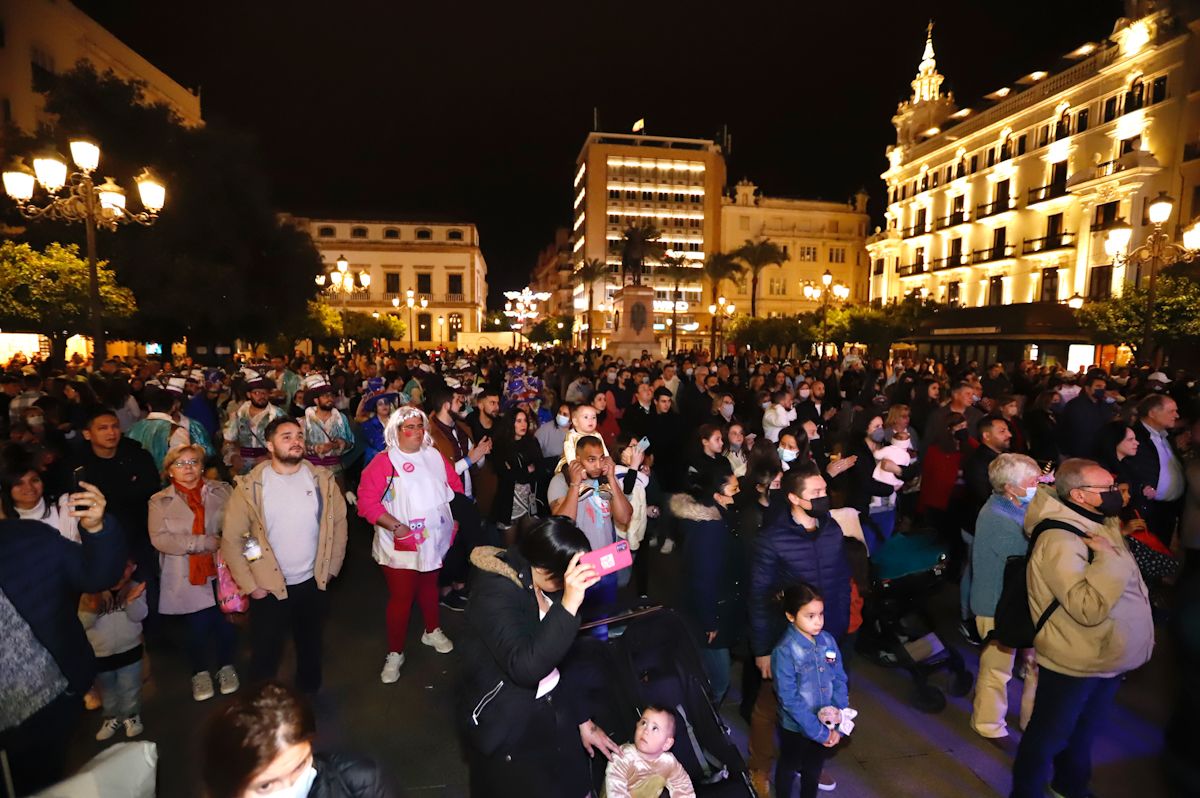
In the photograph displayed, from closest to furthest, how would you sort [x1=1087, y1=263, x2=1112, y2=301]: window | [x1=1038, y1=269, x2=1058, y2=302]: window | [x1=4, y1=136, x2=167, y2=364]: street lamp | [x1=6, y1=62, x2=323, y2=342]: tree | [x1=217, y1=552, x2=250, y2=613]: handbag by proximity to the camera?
[x1=217, y1=552, x2=250, y2=613]: handbag, [x1=4, y1=136, x2=167, y2=364]: street lamp, [x1=6, y1=62, x2=323, y2=342]: tree, [x1=1087, y1=263, x2=1112, y2=301]: window, [x1=1038, y1=269, x2=1058, y2=302]: window

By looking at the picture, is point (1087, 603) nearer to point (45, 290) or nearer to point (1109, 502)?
point (1109, 502)

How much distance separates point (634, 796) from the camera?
8.83ft

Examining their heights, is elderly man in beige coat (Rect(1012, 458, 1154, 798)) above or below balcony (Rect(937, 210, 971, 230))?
below

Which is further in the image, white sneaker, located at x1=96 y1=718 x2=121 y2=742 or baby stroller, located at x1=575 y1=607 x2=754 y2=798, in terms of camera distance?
white sneaker, located at x1=96 y1=718 x2=121 y2=742

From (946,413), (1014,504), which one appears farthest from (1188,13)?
(1014,504)

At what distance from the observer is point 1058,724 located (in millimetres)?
3145

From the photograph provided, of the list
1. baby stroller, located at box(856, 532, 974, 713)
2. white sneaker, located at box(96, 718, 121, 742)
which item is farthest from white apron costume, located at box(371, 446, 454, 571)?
baby stroller, located at box(856, 532, 974, 713)

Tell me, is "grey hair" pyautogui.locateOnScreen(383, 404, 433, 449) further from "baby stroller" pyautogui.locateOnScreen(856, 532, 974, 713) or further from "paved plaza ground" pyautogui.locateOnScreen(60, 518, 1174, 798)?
"baby stroller" pyautogui.locateOnScreen(856, 532, 974, 713)

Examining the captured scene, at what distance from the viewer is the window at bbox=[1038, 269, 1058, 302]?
37031 millimetres

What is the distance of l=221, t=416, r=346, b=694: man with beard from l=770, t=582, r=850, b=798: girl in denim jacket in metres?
2.84

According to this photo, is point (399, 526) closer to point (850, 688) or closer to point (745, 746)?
point (745, 746)

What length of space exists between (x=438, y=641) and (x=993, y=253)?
46.9m

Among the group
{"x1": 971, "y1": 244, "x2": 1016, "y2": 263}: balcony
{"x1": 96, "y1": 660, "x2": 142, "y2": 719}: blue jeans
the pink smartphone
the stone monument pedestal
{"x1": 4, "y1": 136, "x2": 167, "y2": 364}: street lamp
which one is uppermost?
{"x1": 971, "y1": 244, "x2": 1016, "y2": 263}: balcony

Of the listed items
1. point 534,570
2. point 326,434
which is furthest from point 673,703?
point 326,434
